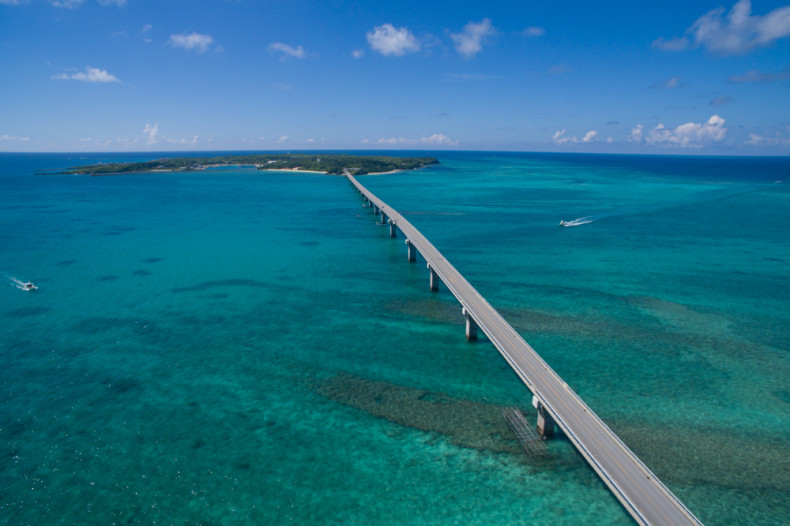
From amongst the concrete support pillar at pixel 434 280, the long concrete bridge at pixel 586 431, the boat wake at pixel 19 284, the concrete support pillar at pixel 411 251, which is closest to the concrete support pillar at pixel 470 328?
the long concrete bridge at pixel 586 431

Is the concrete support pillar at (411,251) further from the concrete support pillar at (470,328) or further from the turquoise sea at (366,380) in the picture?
the concrete support pillar at (470,328)

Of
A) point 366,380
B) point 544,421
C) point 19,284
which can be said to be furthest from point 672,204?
point 19,284

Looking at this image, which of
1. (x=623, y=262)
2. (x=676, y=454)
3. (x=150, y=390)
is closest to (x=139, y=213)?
(x=150, y=390)

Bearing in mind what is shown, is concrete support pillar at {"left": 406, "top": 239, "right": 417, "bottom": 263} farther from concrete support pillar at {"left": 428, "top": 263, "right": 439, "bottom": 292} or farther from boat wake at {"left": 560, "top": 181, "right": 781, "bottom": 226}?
boat wake at {"left": 560, "top": 181, "right": 781, "bottom": 226}

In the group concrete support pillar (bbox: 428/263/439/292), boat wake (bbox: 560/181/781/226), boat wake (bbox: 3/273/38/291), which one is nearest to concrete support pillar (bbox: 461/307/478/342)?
concrete support pillar (bbox: 428/263/439/292)

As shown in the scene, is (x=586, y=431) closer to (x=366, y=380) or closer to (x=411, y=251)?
(x=366, y=380)

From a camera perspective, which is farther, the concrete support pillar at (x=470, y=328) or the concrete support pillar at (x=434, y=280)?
the concrete support pillar at (x=434, y=280)
